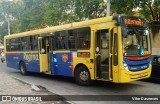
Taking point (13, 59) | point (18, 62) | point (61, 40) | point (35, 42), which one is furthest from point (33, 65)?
point (61, 40)

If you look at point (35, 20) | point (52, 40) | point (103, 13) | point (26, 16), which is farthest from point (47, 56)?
point (26, 16)

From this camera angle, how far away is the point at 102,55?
11.3m

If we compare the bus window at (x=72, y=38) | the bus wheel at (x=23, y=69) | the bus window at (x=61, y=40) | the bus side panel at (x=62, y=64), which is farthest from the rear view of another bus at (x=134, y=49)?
the bus wheel at (x=23, y=69)

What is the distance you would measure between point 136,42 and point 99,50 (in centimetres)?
156

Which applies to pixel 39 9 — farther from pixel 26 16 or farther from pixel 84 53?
pixel 84 53

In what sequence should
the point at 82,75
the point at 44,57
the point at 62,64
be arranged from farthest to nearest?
the point at 44,57, the point at 62,64, the point at 82,75

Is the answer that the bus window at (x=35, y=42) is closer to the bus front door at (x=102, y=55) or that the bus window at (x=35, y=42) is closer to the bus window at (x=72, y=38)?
the bus window at (x=72, y=38)

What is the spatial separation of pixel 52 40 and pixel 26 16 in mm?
18378

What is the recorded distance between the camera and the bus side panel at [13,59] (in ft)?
61.2

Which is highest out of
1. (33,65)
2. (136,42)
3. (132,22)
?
(132,22)

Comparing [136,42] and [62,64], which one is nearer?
[136,42]

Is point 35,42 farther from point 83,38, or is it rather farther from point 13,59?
point 83,38

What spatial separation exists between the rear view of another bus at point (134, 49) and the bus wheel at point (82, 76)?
232 centimetres

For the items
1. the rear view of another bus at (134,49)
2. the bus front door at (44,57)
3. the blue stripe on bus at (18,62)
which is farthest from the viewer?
the blue stripe on bus at (18,62)
